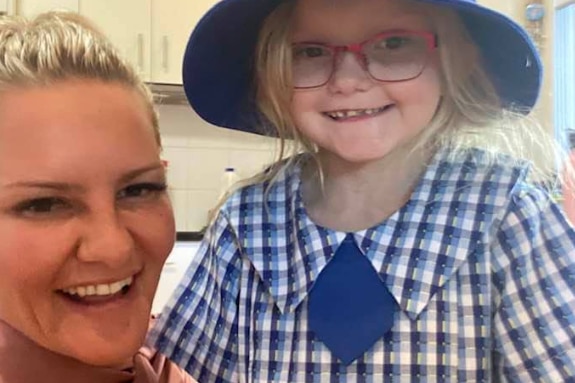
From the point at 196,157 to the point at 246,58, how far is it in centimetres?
203

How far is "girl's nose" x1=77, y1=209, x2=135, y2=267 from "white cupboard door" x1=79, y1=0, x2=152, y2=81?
2088 mm

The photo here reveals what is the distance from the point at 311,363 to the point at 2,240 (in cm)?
39

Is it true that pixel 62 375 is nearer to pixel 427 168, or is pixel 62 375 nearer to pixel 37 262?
pixel 37 262

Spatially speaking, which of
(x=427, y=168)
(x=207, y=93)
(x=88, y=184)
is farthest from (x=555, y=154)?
(x=88, y=184)

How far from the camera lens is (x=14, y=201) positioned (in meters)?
0.74

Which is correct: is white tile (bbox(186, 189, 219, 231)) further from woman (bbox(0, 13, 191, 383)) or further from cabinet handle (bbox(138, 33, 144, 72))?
woman (bbox(0, 13, 191, 383))

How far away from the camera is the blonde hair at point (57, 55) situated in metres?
0.78

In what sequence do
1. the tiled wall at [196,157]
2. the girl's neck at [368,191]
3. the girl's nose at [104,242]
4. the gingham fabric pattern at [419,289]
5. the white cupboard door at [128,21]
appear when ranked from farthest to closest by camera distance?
the tiled wall at [196,157] → the white cupboard door at [128,21] → the girl's neck at [368,191] → the gingham fabric pattern at [419,289] → the girl's nose at [104,242]

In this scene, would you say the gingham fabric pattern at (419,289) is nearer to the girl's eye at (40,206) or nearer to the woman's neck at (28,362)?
the woman's neck at (28,362)

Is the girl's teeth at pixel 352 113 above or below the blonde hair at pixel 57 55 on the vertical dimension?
below

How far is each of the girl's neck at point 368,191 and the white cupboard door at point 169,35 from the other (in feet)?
6.33

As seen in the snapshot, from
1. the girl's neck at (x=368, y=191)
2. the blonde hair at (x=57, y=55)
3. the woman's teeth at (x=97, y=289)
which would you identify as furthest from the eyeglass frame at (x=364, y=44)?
the woman's teeth at (x=97, y=289)

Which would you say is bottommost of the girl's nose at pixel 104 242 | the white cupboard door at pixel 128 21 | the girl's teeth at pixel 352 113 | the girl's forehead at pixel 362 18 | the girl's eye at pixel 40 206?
the girl's nose at pixel 104 242

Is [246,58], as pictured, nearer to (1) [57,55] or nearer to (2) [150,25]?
(1) [57,55]
